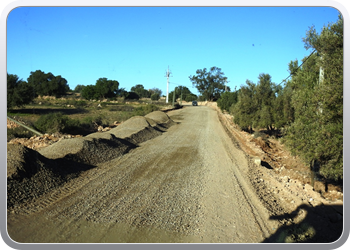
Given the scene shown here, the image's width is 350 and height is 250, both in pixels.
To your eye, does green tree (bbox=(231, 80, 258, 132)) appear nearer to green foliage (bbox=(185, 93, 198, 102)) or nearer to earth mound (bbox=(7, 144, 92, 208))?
earth mound (bbox=(7, 144, 92, 208))

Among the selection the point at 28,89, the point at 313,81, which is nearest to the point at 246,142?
the point at 313,81

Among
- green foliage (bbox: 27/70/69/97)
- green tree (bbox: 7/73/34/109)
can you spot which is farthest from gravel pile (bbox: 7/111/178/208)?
green foliage (bbox: 27/70/69/97)

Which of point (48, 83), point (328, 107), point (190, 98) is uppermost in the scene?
point (190, 98)

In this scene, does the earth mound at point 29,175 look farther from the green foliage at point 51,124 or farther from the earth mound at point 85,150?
the green foliage at point 51,124

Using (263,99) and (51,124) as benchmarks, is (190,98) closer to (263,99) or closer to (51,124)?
(263,99)

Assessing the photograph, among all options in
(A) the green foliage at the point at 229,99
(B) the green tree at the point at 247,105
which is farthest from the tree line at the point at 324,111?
(A) the green foliage at the point at 229,99

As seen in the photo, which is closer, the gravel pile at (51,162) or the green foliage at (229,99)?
the gravel pile at (51,162)

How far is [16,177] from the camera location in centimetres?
702

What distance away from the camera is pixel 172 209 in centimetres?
688

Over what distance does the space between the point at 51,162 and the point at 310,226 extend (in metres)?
7.44

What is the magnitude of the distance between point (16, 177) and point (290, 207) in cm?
724

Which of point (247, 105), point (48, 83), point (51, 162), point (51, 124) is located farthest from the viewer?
point (48, 83)

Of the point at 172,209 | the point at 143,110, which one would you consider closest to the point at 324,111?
the point at 172,209

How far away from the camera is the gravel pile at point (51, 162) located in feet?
22.7
